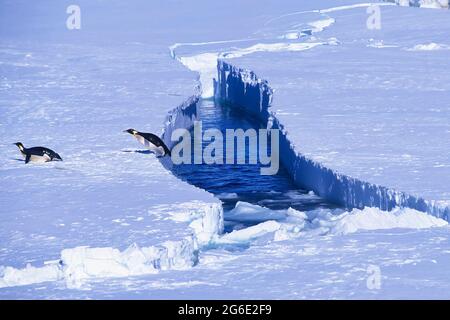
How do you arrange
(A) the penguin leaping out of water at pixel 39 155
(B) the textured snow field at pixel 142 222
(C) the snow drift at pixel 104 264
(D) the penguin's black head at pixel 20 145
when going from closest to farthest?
(B) the textured snow field at pixel 142 222 < (C) the snow drift at pixel 104 264 < (A) the penguin leaping out of water at pixel 39 155 < (D) the penguin's black head at pixel 20 145

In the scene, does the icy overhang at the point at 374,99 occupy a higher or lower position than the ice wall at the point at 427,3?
lower

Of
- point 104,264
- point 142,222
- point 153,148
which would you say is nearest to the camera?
point 104,264

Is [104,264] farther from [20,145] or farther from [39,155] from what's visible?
[20,145]

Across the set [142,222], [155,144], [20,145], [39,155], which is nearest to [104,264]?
[142,222]

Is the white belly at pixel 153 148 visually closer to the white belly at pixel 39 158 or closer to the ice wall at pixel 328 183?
the white belly at pixel 39 158

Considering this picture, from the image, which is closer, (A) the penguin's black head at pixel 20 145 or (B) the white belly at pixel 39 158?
(B) the white belly at pixel 39 158

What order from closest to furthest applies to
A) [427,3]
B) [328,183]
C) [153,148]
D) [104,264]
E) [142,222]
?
[104,264]
[142,222]
[328,183]
[153,148]
[427,3]

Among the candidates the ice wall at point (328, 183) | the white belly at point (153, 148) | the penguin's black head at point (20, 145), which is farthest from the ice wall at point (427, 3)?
the penguin's black head at point (20, 145)

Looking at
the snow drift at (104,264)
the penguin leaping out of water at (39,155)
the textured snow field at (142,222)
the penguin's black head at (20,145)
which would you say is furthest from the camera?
the penguin's black head at (20,145)
